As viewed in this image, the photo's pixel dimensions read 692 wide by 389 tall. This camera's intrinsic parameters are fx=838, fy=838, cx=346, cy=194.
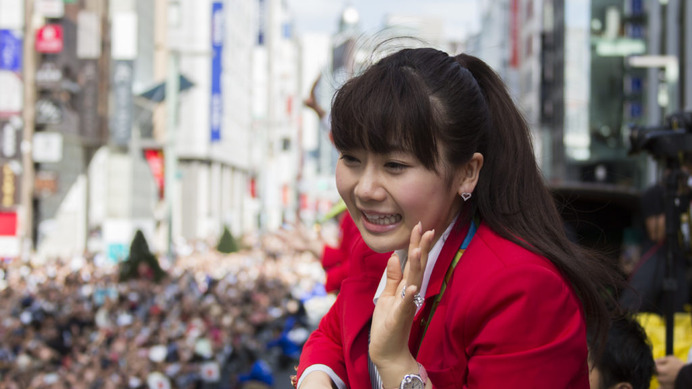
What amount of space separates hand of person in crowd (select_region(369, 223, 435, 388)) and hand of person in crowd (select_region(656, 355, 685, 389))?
169cm

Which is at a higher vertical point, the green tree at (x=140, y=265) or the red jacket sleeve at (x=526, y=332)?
the red jacket sleeve at (x=526, y=332)

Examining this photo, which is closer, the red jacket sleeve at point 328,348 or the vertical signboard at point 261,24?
the red jacket sleeve at point 328,348

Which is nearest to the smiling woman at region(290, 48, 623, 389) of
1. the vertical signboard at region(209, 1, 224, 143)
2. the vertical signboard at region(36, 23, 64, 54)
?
the vertical signboard at region(36, 23, 64, 54)

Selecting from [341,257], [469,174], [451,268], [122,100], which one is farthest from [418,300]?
[122,100]

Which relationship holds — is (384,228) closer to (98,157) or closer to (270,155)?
(98,157)

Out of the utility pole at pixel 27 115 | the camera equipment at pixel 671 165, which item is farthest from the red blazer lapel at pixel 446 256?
the utility pole at pixel 27 115

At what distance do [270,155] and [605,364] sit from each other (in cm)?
7938

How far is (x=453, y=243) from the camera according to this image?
1.99m

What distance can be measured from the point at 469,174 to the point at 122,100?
110 feet

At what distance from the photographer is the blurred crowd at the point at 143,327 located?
39.3 feet

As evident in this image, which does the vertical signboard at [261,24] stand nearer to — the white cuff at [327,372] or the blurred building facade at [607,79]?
the blurred building facade at [607,79]

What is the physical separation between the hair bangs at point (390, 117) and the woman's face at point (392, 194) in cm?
3

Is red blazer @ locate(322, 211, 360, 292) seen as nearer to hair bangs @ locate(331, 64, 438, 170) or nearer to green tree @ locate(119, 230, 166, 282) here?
hair bangs @ locate(331, 64, 438, 170)

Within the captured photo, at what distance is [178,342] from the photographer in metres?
13.7
